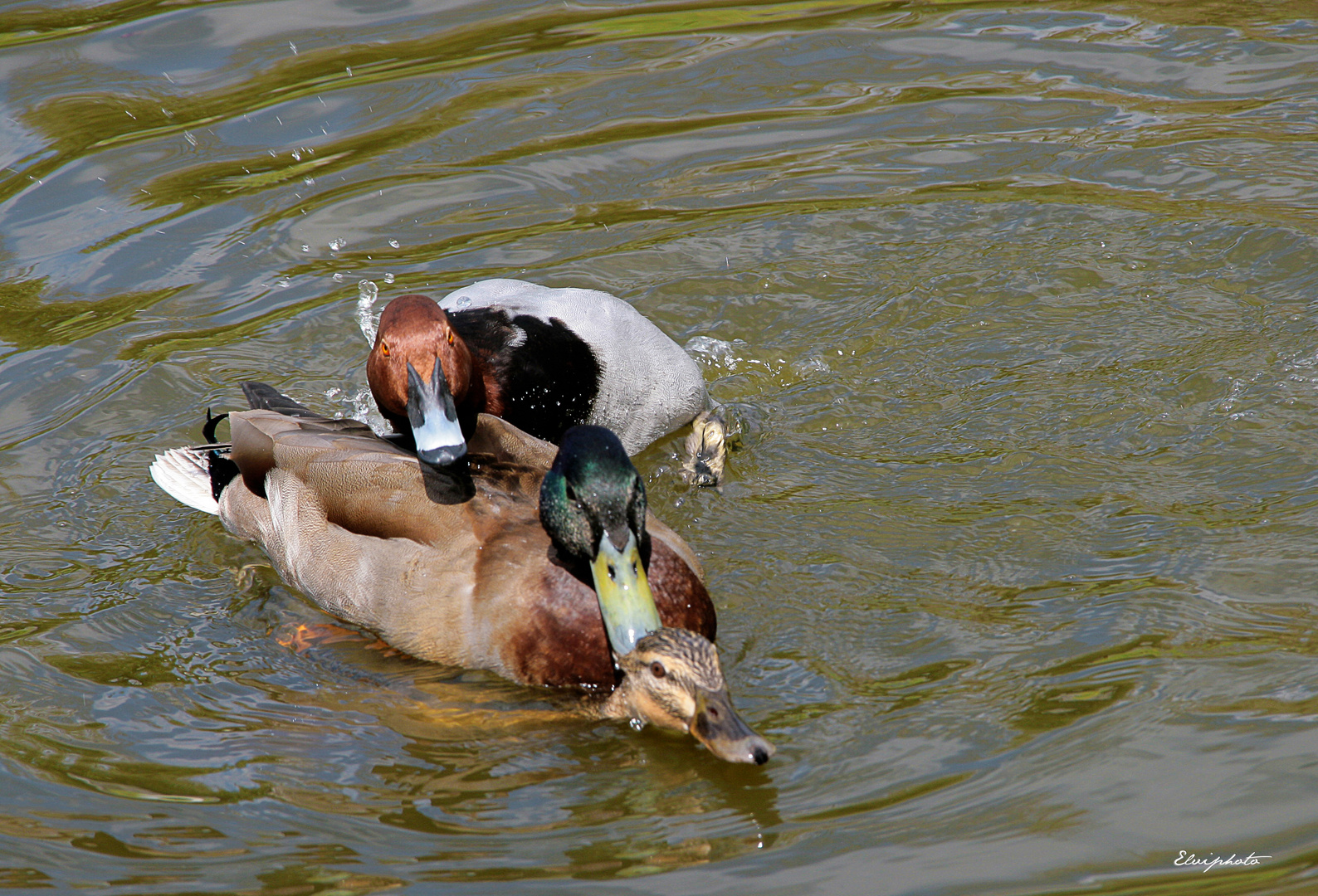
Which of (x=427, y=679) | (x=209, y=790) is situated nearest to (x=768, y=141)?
(x=427, y=679)

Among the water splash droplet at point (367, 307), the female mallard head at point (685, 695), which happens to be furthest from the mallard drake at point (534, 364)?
the female mallard head at point (685, 695)

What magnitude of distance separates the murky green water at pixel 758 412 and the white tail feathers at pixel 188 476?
13 centimetres

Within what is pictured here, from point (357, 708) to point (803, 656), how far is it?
1.44 meters

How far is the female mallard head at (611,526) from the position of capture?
4.36 m

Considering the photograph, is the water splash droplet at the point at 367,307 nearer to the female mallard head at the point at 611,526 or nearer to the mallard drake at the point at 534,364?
the mallard drake at the point at 534,364

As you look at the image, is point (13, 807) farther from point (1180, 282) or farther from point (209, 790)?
point (1180, 282)

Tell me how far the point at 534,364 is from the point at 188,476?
1.54 meters

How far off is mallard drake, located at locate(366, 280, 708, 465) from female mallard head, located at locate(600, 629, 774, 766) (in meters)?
1.19

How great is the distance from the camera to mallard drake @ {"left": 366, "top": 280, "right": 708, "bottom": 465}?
5055 millimetres

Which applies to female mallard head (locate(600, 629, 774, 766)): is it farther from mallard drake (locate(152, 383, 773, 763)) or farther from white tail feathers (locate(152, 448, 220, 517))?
white tail feathers (locate(152, 448, 220, 517))

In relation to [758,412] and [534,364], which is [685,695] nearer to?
[534,364]

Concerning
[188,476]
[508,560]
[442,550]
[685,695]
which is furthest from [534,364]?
[685,695]
